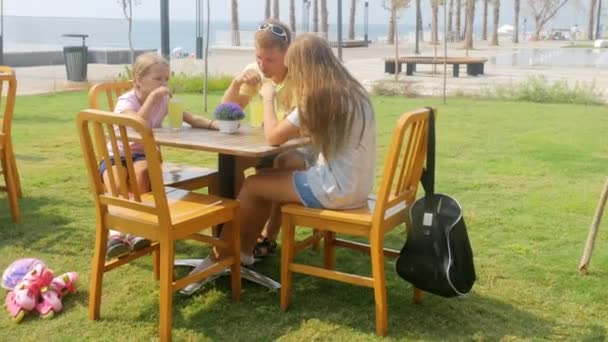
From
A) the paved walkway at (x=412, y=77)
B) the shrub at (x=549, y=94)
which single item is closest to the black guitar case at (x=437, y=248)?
the shrub at (x=549, y=94)

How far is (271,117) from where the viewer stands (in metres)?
2.96

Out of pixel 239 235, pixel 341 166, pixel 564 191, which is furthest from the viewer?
pixel 564 191

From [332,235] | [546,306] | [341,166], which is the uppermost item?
[341,166]

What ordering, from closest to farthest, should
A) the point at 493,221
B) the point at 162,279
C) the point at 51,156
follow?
1. the point at 162,279
2. the point at 493,221
3. the point at 51,156

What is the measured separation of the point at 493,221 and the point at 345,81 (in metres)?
2.03

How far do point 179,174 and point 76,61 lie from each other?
34.9 feet

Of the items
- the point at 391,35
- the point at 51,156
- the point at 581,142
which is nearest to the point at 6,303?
the point at 51,156

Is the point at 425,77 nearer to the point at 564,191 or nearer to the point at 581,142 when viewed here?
the point at 581,142

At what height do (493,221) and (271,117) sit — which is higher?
(271,117)

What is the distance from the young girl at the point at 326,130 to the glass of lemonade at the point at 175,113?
532mm

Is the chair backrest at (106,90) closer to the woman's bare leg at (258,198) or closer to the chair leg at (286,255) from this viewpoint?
the woman's bare leg at (258,198)

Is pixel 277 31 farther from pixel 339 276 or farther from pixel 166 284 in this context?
pixel 166 284

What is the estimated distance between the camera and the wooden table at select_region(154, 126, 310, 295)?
2857 mm

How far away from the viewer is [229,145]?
2914 mm
